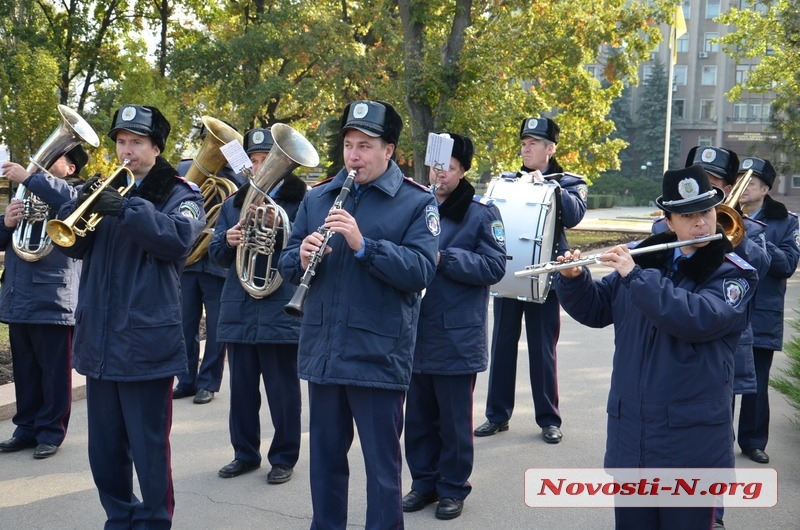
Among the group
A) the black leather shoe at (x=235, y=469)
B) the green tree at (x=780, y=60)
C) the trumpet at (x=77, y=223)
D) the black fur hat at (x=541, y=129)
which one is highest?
the green tree at (x=780, y=60)

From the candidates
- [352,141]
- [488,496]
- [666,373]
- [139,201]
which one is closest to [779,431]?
[488,496]

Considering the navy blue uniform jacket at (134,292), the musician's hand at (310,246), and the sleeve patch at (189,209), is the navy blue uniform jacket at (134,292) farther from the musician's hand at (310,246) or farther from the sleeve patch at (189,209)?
the musician's hand at (310,246)

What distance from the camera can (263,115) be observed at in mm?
26375

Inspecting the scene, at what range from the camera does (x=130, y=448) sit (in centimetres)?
469

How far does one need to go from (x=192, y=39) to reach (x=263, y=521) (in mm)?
24963

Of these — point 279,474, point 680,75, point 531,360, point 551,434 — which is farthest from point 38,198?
point 680,75

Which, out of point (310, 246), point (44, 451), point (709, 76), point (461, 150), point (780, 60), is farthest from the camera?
point (709, 76)

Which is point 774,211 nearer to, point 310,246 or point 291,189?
point 291,189

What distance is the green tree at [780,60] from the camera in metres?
22.7

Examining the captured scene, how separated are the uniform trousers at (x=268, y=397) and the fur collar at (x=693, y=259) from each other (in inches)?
103

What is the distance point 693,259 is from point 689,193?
0.27 meters

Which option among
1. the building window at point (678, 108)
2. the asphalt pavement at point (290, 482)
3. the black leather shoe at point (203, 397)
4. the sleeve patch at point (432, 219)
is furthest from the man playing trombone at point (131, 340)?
the building window at point (678, 108)

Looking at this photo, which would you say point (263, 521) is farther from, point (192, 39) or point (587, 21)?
point (192, 39)

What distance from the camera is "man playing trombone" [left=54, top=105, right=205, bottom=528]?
179 inches
